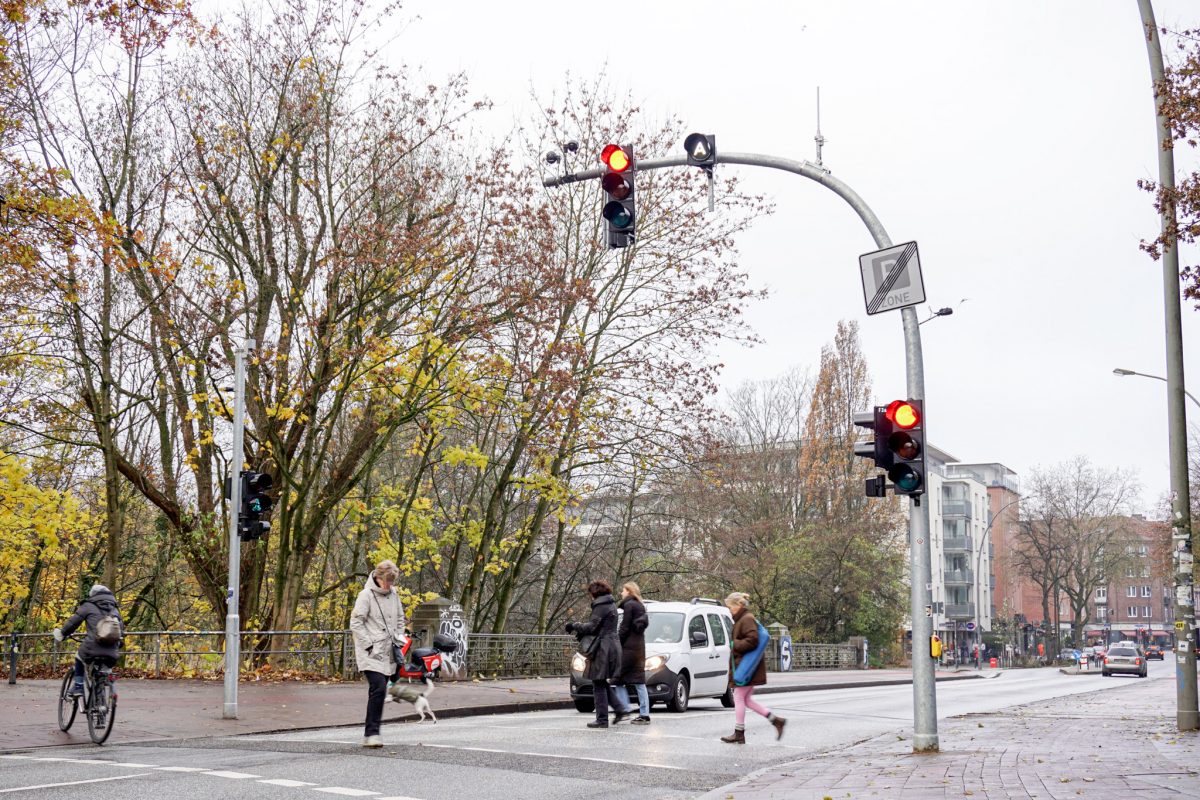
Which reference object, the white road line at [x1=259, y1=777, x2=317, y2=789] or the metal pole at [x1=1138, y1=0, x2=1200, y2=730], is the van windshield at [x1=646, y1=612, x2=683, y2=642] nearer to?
the metal pole at [x1=1138, y1=0, x2=1200, y2=730]

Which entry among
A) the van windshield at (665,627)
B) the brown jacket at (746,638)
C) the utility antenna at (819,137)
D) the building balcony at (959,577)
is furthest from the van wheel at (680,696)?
the building balcony at (959,577)

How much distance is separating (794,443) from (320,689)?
42.4m

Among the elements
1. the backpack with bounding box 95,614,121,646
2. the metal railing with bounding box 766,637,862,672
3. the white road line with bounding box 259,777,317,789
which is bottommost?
the metal railing with bounding box 766,637,862,672

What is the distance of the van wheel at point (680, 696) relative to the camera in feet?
62.1

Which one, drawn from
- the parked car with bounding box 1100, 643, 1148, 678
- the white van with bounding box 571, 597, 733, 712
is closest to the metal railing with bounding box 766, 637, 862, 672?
the parked car with bounding box 1100, 643, 1148, 678

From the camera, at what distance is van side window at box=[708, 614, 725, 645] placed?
20.4m

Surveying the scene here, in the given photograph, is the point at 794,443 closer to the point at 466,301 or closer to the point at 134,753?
the point at 466,301

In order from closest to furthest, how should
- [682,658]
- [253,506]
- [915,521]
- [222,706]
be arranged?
[915,521] < [253,506] < [222,706] < [682,658]

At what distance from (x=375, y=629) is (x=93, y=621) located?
376 centimetres

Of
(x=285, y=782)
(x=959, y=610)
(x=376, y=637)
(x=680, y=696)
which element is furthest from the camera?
(x=959, y=610)

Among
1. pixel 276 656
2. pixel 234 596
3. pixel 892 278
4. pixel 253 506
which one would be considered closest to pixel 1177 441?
pixel 892 278

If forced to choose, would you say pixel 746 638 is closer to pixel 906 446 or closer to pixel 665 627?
pixel 906 446

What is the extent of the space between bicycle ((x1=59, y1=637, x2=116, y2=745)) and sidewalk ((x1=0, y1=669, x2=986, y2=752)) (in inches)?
10.8

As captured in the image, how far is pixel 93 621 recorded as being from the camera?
547 inches
